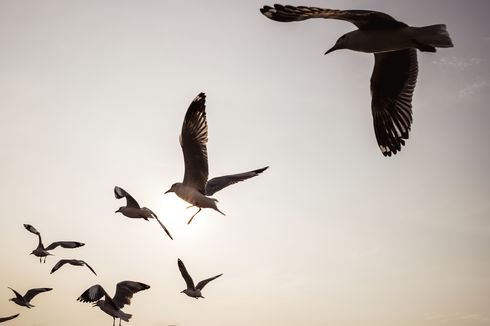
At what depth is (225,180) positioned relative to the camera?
1371 cm

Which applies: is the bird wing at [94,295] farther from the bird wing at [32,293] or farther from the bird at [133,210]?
the bird wing at [32,293]

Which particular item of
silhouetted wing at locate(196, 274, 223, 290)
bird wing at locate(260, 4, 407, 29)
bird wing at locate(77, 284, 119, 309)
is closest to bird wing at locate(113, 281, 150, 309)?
bird wing at locate(77, 284, 119, 309)

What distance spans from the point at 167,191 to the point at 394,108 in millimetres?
6269

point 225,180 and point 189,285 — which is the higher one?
point 225,180

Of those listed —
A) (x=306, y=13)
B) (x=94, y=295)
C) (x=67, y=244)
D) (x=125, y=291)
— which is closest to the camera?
(x=306, y=13)

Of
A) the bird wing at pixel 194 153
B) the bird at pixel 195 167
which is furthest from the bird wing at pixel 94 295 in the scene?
the bird wing at pixel 194 153

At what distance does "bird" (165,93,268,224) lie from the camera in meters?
13.0

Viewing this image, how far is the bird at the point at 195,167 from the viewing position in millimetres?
13000

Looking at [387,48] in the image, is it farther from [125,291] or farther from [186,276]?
[186,276]

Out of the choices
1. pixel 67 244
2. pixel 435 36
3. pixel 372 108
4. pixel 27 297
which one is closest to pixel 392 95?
pixel 372 108

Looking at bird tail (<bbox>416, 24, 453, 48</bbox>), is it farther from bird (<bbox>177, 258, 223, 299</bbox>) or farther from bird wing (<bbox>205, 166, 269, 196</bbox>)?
bird (<bbox>177, 258, 223, 299</bbox>)

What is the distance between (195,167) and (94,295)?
403 cm

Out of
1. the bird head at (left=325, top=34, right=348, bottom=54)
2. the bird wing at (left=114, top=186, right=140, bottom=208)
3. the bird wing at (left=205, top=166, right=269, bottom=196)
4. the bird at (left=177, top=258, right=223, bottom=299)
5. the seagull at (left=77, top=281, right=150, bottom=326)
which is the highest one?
the bird head at (left=325, top=34, right=348, bottom=54)

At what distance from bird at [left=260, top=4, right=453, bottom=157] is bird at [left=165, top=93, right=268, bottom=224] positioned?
457cm
